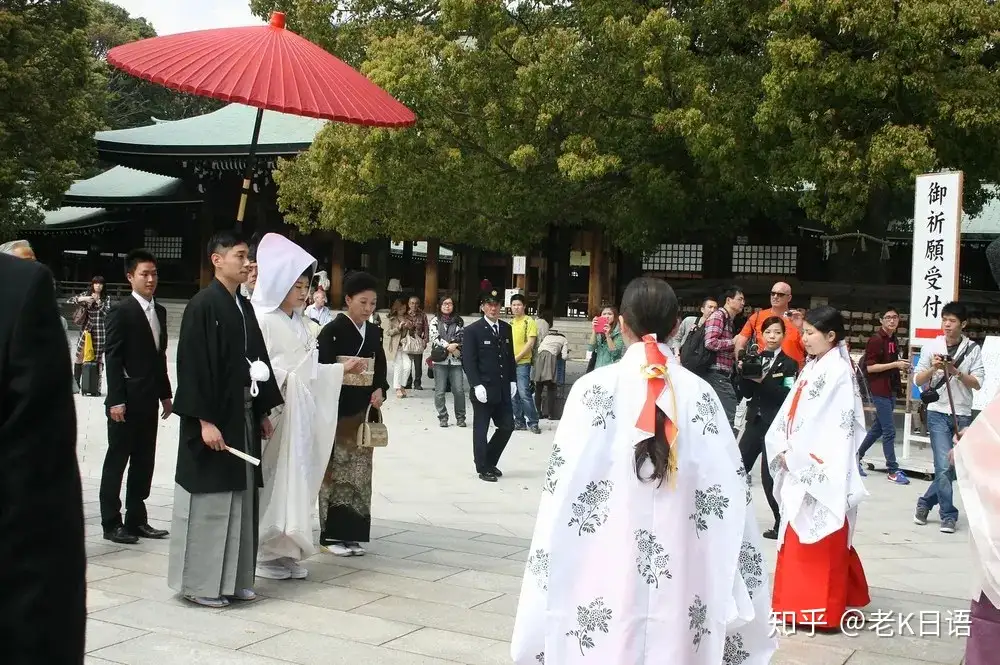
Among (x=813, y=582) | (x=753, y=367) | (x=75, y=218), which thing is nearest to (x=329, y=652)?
(x=813, y=582)

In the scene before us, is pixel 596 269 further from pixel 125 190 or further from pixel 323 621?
pixel 323 621

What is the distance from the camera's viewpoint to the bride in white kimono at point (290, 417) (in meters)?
5.40

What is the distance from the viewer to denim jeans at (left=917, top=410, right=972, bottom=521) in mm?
7668

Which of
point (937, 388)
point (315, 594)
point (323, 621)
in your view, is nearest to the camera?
point (323, 621)

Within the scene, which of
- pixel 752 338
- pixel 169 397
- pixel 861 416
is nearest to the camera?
pixel 861 416

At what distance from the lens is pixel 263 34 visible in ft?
19.1

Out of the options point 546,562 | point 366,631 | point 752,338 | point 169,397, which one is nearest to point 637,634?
point 546,562

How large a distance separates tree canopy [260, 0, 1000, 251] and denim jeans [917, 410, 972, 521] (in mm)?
4649

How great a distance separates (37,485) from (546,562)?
218 cm

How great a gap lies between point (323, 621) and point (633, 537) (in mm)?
2016

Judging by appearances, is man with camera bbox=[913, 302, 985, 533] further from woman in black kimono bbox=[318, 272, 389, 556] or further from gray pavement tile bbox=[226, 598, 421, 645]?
gray pavement tile bbox=[226, 598, 421, 645]

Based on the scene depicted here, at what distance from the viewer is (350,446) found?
611 centimetres

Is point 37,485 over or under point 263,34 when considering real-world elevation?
under

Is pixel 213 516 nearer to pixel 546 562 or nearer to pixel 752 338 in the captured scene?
pixel 546 562
